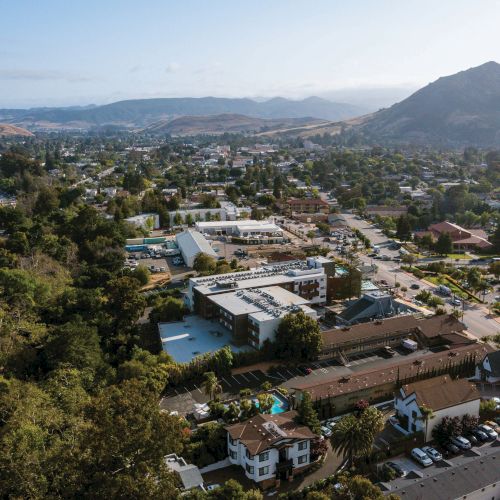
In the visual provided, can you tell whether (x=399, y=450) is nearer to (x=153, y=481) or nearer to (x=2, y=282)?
(x=153, y=481)

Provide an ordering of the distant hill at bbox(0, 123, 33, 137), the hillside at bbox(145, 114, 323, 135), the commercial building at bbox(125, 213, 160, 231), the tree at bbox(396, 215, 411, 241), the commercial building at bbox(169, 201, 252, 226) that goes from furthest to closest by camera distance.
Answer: the hillside at bbox(145, 114, 323, 135)
the distant hill at bbox(0, 123, 33, 137)
the commercial building at bbox(169, 201, 252, 226)
the commercial building at bbox(125, 213, 160, 231)
the tree at bbox(396, 215, 411, 241)

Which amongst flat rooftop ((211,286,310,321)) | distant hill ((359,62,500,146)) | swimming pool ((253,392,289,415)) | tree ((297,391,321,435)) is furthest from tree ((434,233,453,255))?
distant hill ((359,62,500,146))

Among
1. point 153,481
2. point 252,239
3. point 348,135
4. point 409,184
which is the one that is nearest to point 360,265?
point 252,239

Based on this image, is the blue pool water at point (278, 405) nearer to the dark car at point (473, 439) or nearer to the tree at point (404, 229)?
the dark car at point (473, 439)

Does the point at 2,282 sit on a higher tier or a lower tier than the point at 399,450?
higher

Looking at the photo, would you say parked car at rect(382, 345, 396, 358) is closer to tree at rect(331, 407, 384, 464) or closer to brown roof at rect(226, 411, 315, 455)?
brown roof at rect(226, 411, 315, 455)

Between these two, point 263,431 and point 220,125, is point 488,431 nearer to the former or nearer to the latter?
point 263,431

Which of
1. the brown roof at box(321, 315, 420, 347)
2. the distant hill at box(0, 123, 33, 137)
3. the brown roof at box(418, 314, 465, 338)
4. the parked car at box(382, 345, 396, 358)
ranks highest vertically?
the distant hill at box(0, 123, 33, 137)
